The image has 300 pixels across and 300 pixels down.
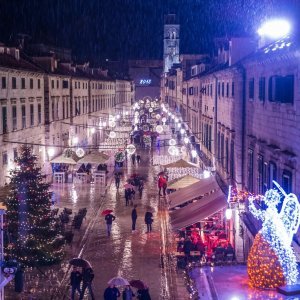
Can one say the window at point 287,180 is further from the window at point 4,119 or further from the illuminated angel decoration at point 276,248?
the window at point 4,119

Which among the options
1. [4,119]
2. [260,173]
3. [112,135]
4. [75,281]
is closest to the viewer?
[75,281]

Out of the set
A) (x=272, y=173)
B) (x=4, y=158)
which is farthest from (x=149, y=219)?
(x=4, y=158)

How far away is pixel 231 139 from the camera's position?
1193 inches

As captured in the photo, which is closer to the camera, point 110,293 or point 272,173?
point 110,293

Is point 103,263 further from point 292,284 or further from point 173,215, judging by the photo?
point 292,284

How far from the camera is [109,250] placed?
2812cm

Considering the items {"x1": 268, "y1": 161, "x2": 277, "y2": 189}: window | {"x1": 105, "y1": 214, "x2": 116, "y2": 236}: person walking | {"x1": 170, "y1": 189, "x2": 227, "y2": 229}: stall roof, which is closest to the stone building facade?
{"x1": 105, "y1": 214, "x2": 116, "y2": 236}: person walking

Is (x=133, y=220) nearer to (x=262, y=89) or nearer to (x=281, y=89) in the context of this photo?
(x=262, y=89)

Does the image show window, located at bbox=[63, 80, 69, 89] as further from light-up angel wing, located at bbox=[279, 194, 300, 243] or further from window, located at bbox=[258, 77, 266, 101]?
light-up angel wing, located at bbox=[279, 194, 300, 243]

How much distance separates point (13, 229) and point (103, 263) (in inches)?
161

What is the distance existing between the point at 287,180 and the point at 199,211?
1005 centimetres

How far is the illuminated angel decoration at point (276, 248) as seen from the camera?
52.5 ft

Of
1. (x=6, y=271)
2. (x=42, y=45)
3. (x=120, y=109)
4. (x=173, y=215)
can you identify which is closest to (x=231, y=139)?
(x=173, y=215)

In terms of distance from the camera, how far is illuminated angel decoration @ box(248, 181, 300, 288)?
16016 mm
